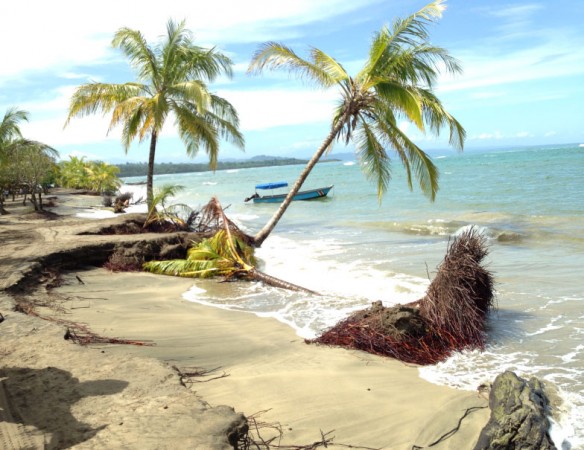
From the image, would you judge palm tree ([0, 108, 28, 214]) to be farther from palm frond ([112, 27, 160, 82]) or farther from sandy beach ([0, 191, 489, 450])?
sandy beach ([0, 191, 489, 450])

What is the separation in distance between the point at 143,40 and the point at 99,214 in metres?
10.2

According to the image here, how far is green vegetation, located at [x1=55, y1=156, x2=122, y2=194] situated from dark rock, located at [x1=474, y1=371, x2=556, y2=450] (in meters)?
43.9

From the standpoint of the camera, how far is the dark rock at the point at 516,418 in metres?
3.91

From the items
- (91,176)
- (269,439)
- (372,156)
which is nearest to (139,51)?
(372,156)

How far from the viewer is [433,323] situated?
644 centimetres

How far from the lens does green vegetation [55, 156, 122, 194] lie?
151ft

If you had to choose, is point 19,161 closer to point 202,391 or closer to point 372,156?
point 372,156

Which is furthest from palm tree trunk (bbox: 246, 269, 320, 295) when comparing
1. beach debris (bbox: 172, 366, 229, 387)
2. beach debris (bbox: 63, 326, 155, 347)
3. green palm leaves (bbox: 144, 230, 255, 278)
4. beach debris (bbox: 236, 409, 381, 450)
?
beach debris (bbox: 236, 409, 381, 450)

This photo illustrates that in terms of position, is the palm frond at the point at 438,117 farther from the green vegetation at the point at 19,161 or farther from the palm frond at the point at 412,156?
the green vegetation at the point at 19,161

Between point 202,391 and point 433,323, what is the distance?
311cm

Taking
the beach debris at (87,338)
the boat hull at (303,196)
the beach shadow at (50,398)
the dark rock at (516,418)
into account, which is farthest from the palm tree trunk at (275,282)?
the boat hull at (303,196)

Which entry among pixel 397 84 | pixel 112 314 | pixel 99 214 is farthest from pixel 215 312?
pixel 99 214

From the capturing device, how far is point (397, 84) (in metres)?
12.3

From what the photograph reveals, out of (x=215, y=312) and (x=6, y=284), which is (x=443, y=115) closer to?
(x=215, y=312)
